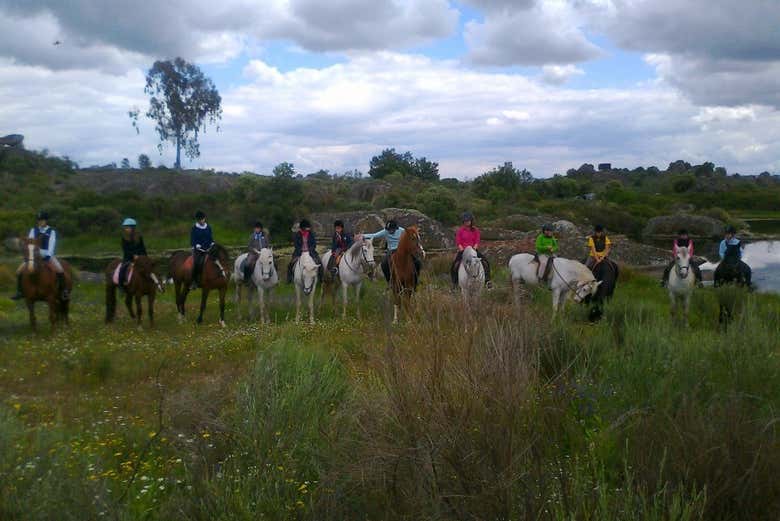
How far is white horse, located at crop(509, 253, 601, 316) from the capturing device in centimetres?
1444

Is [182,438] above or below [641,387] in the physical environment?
below

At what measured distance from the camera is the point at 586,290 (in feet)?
47.3

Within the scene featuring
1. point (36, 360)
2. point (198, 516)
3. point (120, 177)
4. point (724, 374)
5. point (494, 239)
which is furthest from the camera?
point (120, 177)

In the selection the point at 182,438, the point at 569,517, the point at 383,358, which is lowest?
the point at 182,438

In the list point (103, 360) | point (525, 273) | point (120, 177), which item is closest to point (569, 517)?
point (103, 360)

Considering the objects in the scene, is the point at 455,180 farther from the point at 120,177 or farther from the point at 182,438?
the point at 182,438

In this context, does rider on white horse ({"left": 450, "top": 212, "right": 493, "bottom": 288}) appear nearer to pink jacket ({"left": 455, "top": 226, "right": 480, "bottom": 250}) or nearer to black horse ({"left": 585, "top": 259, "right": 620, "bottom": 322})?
pink jacket ({"left": 455, "top": 226, "right": 480, "bottom": 250})

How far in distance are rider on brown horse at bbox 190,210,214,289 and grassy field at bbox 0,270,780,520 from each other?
28.0 ft

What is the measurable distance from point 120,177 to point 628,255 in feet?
163

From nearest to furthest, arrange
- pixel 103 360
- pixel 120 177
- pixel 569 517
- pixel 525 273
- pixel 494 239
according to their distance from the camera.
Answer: pixel 569 517, pixel 103 360, pixel 525 273, pixel 494 239, pixel 120 177

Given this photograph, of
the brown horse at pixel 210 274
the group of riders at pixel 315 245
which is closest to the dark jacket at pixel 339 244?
the group of riders at pixel 315 245

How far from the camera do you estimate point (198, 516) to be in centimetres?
456

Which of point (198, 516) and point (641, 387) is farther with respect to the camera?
point (641, 387)

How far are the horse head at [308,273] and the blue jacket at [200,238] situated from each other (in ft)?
7.30
